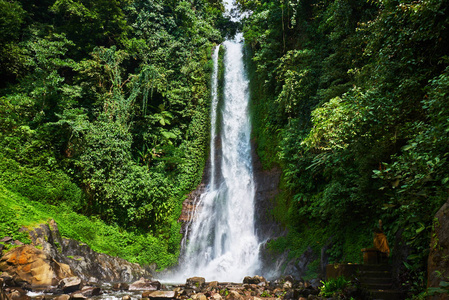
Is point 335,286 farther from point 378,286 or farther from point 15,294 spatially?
point 15,294

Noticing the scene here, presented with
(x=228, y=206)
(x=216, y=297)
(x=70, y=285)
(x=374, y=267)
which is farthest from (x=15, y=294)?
(x=228, y=206)

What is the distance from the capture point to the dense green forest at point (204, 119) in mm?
5254

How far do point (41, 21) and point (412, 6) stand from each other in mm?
19666

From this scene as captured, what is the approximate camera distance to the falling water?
12.7 m

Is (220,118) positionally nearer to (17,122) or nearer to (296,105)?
(296,105)

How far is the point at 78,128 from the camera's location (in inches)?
504

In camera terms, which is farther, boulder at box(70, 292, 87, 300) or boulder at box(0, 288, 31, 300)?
boulder at box(70, 292, 87, 300)

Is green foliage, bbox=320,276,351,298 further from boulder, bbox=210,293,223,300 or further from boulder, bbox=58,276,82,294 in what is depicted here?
boulder, bbox=58,276,82,294

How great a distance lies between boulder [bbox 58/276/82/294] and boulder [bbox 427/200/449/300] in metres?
7.71

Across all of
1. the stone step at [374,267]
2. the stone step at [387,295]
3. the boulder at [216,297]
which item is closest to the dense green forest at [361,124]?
the stone step at [387,295]

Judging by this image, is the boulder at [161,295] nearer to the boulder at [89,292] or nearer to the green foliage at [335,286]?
the boulder at [89,292]

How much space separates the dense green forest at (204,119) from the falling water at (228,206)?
3.05ft

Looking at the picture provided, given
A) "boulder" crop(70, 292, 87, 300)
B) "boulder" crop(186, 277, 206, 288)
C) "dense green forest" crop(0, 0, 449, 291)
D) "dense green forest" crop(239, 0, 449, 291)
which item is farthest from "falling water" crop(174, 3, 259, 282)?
"boulder" crop(70, 292, 87, 300)

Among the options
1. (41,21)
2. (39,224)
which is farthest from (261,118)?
(41,21)
